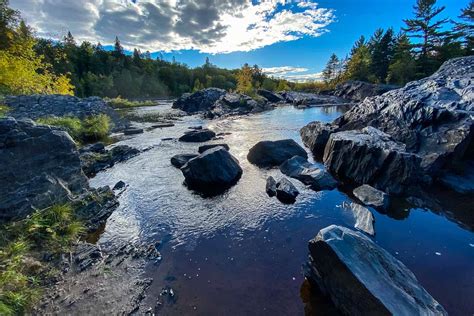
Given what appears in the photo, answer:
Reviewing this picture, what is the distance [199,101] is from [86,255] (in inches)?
1879

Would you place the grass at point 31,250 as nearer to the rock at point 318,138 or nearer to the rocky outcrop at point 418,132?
the rocky outcrop at point 418,132

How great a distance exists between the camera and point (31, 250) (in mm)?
6121

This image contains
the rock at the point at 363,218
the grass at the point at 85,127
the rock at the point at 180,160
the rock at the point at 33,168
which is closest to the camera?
the rock at the point at 33,168

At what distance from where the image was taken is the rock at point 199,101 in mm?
50125

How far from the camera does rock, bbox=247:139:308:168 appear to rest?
14.5 m

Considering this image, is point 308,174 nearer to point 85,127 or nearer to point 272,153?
point 272,153

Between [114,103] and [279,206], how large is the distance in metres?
62.3

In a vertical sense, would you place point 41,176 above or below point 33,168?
below

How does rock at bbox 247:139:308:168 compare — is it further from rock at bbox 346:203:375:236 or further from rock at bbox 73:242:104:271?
rock at bbox 73:242:104:271

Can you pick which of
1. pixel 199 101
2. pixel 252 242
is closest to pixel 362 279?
pixel 252 242

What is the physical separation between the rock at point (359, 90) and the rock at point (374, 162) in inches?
2104

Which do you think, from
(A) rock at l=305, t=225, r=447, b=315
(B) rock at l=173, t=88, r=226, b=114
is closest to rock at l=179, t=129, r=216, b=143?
(A) rock at l=305, t=225, r=447, b=315

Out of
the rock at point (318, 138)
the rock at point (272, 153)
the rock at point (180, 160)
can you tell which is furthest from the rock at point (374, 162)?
the rock at point (180, 160)

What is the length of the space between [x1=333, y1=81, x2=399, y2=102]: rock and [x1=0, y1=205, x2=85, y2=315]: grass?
65.7 m
